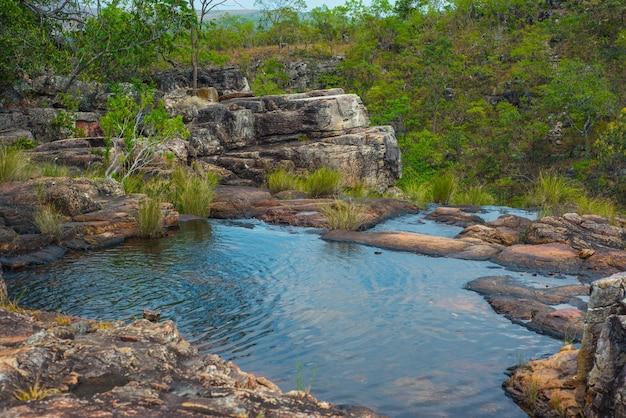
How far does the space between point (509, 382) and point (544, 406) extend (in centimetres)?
58

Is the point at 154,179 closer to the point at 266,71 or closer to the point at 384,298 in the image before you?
the point at 384,298

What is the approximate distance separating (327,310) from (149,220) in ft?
18.1

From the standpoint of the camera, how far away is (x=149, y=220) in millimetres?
11891

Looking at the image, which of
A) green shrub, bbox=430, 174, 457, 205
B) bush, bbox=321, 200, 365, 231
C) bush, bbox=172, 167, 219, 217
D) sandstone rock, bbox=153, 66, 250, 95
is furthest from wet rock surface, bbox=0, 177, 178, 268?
sandstone rock, bbox=153, 66, 250, 95

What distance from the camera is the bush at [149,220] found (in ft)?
39.0

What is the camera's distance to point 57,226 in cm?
1088

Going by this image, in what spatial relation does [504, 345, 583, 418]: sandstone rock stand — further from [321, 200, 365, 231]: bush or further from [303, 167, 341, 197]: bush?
[303, 167, 341, 197]: bush

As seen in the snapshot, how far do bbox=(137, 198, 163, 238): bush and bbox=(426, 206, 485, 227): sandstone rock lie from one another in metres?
7.17

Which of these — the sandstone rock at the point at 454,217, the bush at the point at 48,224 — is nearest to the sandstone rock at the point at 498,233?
the sandstone rock at the point at 454,217

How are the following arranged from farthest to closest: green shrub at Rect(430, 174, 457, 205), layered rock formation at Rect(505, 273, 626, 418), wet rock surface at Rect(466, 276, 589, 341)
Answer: green shrub at Rect(430, 174, 457, 205) < wet rock surface at Rect(466, 276, 589, 341) < layered rock formation at Rect(505, 273, 626, 418)

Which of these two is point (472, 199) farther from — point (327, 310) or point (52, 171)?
point (327, 310)

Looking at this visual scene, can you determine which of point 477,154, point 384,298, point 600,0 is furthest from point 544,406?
point 600,0

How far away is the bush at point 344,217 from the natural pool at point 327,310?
1246mm

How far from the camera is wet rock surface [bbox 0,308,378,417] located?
3143mm
